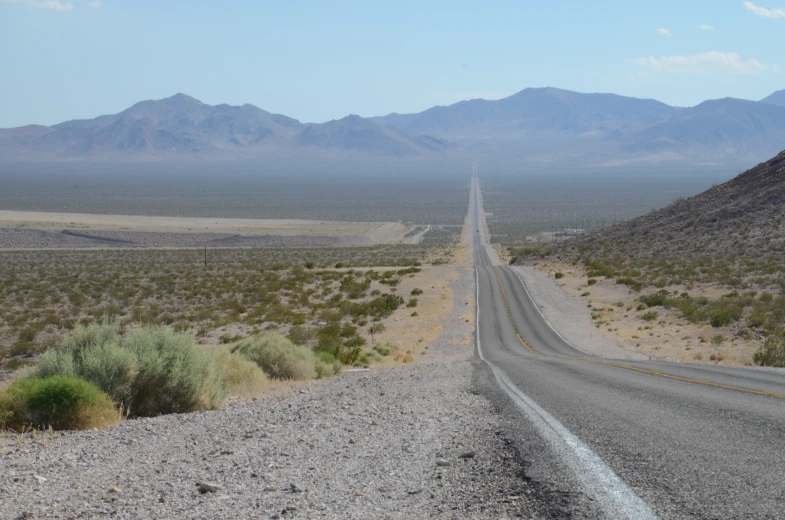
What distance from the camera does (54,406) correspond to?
10.6 m

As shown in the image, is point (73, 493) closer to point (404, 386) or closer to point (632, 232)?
point (404, 386)

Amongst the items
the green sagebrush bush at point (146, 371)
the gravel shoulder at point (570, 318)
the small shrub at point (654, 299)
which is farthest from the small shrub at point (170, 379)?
the small shrub at point (654, 299)

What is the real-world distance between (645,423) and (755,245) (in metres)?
53.7

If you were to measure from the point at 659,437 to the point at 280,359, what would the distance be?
1121cm

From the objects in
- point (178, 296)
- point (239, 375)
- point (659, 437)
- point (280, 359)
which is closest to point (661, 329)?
point (280, 359)

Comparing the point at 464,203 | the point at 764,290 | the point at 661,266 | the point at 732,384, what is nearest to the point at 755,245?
the point at 661,266

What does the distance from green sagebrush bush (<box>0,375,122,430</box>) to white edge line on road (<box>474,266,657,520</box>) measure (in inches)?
250

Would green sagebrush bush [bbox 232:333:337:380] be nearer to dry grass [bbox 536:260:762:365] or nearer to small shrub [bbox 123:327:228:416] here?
small shrub [bbox 123:327:228:416]

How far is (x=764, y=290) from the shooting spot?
42.2 metres

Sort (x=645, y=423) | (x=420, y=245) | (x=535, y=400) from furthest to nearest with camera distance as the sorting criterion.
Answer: (x=420, y=245) → (x=535, y=400) → (x=645, y=423)

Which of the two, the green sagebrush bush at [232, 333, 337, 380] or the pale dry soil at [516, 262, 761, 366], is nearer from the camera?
the green sagebrush bush at [232, 333, 337, 380]

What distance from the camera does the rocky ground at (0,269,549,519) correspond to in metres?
6.68

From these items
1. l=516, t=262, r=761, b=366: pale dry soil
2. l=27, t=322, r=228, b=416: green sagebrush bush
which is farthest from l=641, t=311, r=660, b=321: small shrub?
l=27, t=322, r=228, b=416: green sagebrush bush

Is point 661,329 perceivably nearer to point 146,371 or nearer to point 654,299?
point 654,299
